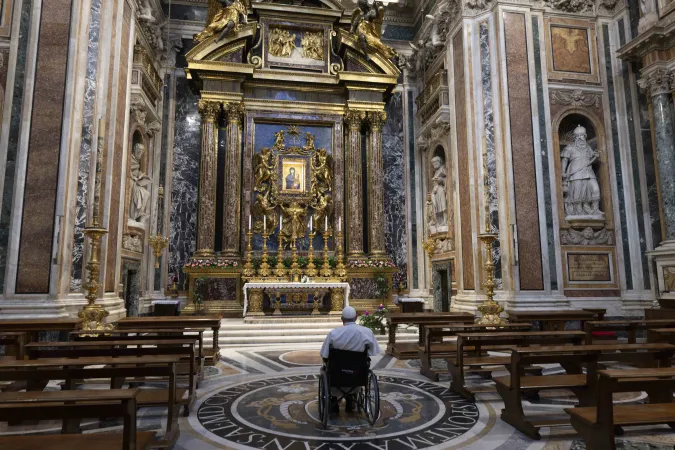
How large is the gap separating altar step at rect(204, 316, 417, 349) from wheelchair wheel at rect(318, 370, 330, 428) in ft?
16.8

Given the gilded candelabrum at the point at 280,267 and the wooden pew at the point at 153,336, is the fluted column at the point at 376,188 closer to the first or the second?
the gilded candelabrum at the point at 280,267

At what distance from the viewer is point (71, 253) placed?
8.62 m

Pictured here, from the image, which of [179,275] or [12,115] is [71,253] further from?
[179,275]

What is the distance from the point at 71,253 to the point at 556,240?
407 inches

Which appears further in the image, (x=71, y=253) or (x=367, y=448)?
(x=71, y=253)

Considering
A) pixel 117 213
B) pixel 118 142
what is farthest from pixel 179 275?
pixel 118 142

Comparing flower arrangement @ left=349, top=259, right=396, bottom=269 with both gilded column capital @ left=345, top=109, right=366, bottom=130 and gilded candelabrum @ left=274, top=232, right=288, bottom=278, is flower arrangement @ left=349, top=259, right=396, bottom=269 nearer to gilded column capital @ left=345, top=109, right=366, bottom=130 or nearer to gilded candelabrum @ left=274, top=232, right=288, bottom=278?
gilded candelabrum @ left=274, top=232, right=288, bottom=278

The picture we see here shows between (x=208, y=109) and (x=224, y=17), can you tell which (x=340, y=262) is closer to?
(x=208, y=109)

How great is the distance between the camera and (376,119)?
48.9ft

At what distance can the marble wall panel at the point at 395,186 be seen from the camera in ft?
51.5

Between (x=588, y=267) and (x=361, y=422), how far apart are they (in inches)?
342

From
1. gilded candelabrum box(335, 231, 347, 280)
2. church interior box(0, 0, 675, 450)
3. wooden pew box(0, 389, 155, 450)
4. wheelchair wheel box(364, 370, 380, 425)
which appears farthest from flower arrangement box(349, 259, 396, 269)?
wooden pew box(0, 389, 155, 450)

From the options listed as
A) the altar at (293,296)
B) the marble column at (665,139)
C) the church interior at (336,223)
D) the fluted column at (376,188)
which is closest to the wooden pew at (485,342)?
the church interior at (336,223)

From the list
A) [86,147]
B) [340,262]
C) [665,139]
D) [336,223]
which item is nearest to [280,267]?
[340,262]
